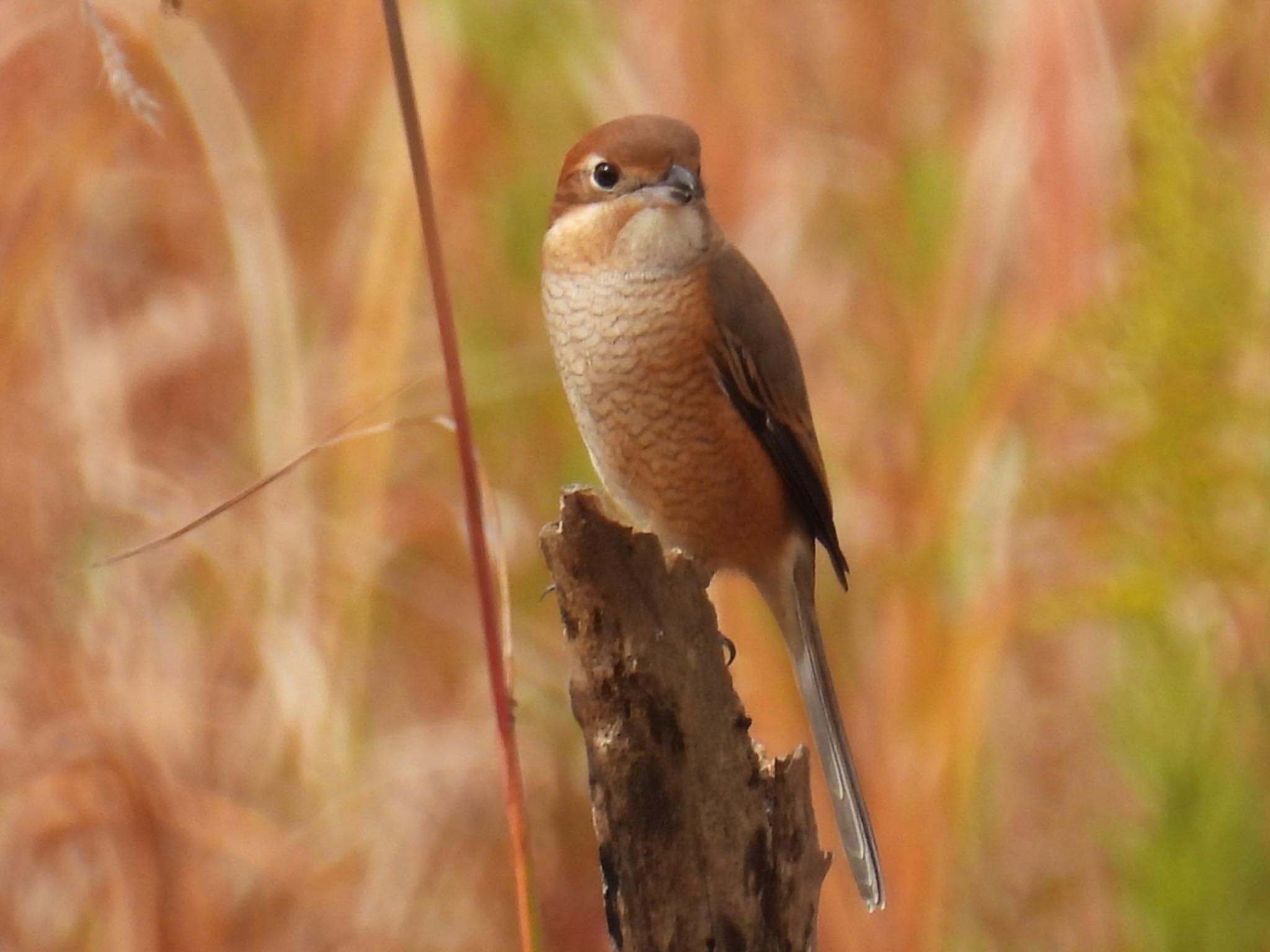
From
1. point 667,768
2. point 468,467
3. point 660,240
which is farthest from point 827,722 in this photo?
point 468,467

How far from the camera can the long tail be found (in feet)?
9.11

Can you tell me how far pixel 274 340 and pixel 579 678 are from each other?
5.15 ft

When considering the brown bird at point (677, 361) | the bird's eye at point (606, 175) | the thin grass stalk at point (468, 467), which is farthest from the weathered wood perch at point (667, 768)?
the bird's eye at point (606, 175)

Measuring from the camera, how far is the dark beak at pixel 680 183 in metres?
2.54

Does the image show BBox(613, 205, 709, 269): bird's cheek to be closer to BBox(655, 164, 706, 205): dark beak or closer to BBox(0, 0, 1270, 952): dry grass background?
BBox(655, 164, 706, 205): dark beak

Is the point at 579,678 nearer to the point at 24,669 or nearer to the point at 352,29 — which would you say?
the point at 24,669

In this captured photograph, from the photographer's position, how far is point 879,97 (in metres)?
4.29

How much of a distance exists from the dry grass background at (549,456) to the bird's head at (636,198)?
67cm

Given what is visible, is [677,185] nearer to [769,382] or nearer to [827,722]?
[769,382]

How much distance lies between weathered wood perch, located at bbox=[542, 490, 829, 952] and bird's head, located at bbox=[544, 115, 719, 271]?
74 cm

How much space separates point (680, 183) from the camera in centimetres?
254

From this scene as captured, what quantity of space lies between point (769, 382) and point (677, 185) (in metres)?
0.35

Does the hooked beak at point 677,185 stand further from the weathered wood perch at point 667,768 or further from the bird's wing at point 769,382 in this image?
the weathered wood perch at point 667,768

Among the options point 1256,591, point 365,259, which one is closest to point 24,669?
point 365,259
